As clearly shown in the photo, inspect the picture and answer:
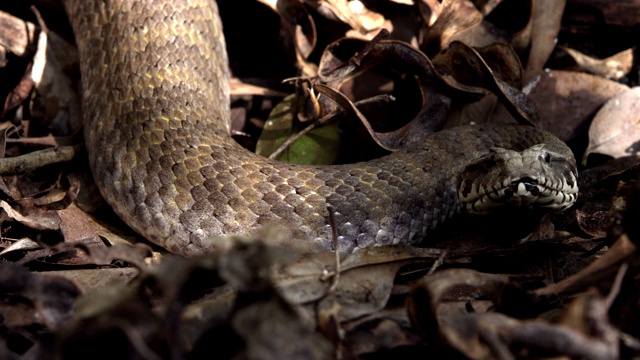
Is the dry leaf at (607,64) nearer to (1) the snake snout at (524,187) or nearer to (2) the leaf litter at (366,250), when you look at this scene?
(2) the leaf litter at (366,250)

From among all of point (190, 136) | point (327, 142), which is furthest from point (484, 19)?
point (190, 136)

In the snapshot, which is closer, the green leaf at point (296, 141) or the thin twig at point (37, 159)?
the thin twig at point (37, 159)

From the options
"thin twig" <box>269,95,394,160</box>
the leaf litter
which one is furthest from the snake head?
"thin twig" <box>269,95,394,160</box>

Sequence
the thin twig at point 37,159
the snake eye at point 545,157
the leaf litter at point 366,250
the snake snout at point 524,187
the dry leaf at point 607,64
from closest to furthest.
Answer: the leaf litter at point 366,250 < the snake snout at point 524,187 < the snake eye at point 545,157 < the thin twig at point 37,159 < the dry leaf at point 607,64

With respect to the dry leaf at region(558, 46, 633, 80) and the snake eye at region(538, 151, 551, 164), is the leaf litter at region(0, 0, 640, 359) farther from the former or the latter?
the snake eye at region(538, 151, 551, 164)

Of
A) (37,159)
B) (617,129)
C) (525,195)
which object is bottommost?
(617,129)

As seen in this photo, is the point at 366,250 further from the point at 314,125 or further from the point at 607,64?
the point at 607,64

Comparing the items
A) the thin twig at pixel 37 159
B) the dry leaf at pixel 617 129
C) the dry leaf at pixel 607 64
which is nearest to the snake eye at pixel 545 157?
the dry leaf at pixel 617 129

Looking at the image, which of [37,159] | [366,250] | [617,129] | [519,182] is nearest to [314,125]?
[519,182]
